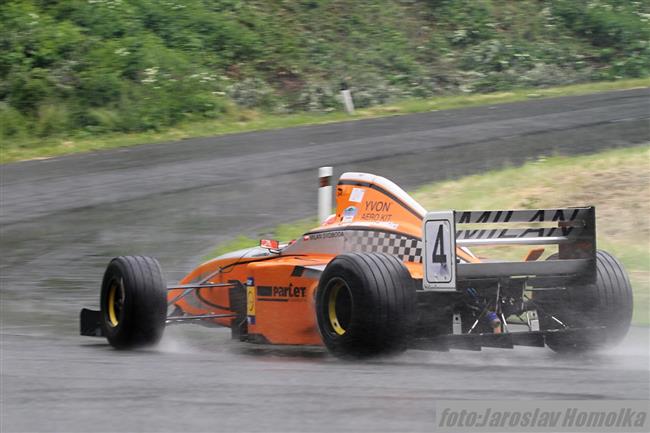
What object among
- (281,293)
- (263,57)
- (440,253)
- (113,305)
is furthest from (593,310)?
(263,57)

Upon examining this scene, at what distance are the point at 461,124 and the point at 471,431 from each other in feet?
54.4

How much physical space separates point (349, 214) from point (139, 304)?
63.7 inches

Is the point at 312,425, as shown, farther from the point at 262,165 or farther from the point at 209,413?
the point at 262,165

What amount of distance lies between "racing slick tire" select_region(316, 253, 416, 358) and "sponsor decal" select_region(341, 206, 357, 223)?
4.22 ft

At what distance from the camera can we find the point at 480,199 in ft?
47.6

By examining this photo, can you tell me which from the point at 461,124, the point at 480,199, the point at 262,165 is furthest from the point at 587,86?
the point at 480,199

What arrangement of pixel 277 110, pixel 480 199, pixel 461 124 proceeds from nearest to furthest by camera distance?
1. pixel 480 199
2. pixel 461 124
3. pixel 277 110

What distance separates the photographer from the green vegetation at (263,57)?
22656 mm

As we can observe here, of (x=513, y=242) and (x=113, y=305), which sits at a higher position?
A: (x=513, y=242)

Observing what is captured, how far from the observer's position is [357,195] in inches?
333

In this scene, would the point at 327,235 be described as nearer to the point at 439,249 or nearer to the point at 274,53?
the point at 439,249

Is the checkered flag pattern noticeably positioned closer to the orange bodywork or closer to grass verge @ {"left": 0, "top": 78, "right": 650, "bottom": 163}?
the orange bodywork

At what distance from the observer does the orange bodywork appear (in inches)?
310

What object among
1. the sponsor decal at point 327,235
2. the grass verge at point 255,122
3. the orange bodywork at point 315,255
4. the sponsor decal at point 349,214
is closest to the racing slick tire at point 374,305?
the orange bodywork at point 315,255
